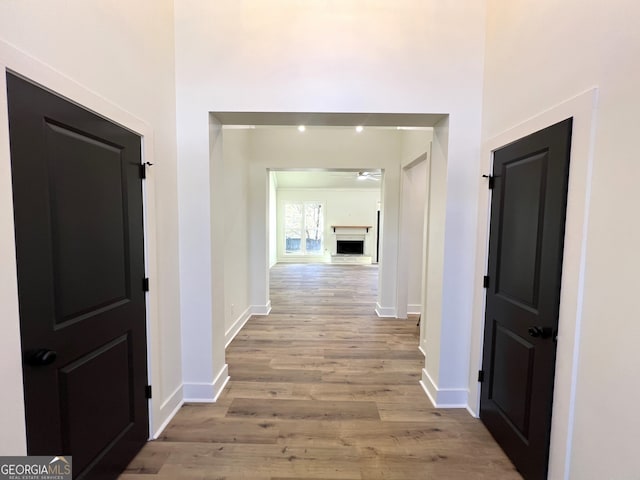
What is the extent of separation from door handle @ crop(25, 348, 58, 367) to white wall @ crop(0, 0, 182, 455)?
0.15 feet

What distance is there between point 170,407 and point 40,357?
4.15 feet

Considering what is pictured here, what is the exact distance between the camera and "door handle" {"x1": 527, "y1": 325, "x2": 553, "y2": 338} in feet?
4.68

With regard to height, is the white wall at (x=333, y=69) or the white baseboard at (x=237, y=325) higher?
the white wall at (x=333, y=69)

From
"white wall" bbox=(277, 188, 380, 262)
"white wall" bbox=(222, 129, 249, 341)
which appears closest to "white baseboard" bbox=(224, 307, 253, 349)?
"white wall" bbox=(222, 129, 249, 341)

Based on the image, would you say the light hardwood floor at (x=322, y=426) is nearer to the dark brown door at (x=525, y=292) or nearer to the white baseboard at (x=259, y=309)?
the dark brown door at (x=525, y=292)

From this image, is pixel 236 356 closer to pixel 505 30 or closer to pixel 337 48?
pixel 337 48

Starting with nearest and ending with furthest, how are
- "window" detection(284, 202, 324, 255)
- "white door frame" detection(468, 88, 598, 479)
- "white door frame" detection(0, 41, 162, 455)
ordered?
1. "white door frame" detection(0, 41, 162, 455)
2. "white door frame" detection(468, 88, 598, 479)
3. "window" detection(284, 202, 324, 255)

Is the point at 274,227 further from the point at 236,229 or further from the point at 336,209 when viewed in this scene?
the point at 236,229

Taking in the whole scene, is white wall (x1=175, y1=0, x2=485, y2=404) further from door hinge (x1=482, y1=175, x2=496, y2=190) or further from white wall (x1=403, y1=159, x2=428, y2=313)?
white wall (x1=403, y1=159, x2=428, y2=313)

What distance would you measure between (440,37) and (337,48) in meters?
0.78

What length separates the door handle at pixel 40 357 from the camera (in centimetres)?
106

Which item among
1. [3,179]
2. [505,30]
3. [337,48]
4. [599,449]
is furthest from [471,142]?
[3,179]

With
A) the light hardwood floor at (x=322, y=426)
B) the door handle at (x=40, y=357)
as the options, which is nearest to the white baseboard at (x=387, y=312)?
the light hardwood floor at (x=322, y=426)

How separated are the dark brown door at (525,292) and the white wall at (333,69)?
37 cm
